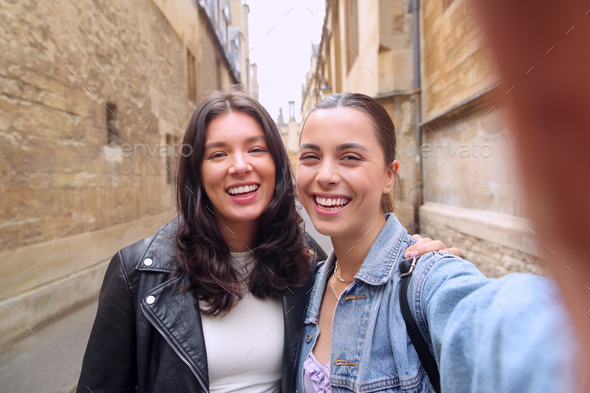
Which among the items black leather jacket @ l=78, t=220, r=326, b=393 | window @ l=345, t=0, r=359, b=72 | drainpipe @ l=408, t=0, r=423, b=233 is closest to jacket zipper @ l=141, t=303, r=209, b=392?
black leather jacket @ l=78, t=220, r=326, b=393

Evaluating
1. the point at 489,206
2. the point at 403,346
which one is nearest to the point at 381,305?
the point at 403,346

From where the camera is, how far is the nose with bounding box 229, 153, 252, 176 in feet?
5.26

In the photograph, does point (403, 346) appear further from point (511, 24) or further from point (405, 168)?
point (405, 168)

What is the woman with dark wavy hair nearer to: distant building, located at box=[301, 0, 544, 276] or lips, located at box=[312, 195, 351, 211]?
lips, located at box=[312, 195, 351, 211]

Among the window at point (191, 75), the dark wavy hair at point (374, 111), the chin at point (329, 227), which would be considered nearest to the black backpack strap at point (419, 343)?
the chin at point (329, 227)

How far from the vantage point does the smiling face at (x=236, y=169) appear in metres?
1.64

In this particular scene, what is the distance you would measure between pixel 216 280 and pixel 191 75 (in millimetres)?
10070

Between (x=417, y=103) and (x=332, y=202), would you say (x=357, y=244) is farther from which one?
(x=417, y=103)

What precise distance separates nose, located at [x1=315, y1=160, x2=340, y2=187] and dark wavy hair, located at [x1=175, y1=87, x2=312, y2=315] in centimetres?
50

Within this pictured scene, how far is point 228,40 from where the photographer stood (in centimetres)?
2014

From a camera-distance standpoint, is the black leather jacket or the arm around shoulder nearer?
the arm around shoulder
